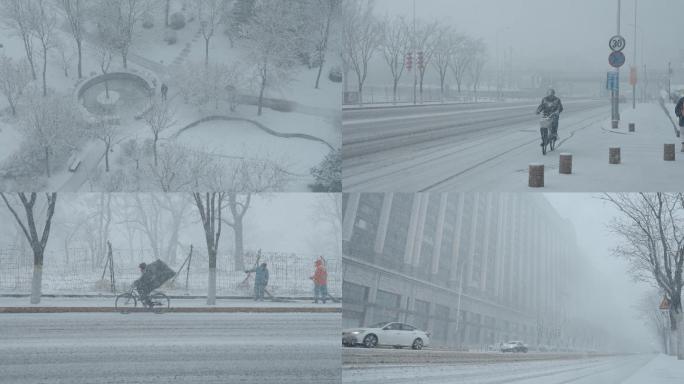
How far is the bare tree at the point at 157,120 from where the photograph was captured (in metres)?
5.38

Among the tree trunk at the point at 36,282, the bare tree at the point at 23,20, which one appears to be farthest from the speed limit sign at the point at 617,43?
the tree trunk at the point at 36,282

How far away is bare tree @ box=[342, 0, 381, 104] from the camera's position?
5512 mm

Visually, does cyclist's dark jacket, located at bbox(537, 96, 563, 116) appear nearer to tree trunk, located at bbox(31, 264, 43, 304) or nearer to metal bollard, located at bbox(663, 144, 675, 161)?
metal bollard, located at bbox(663, 144, 675, 161)

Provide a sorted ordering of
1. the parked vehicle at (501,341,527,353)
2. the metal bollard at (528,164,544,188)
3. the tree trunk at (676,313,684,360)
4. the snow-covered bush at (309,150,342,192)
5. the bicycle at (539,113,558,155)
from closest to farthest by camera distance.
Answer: the metal bollard at (528,164,544,188)
the bicycle at (539,113,558,155)
the snow-covered bush at (309,150,342,192)
the parked vehicle at (501,341,527,353)
the tree trunk at (676,313,684,360)

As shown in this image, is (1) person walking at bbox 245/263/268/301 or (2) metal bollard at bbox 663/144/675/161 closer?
(2) metal bollard at bbox 663/144/675/161

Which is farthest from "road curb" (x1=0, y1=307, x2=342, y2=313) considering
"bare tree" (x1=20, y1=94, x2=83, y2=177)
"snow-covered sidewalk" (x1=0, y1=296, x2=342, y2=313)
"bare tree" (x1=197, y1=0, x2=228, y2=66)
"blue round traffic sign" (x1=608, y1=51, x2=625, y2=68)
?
"blue round traffic sign" (x1=608, y1=51, x2=625, y2=68)

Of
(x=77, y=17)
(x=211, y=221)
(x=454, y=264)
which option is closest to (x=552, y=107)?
(x=454, y=264)

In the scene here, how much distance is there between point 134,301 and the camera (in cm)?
554

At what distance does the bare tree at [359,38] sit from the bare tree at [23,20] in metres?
2.30

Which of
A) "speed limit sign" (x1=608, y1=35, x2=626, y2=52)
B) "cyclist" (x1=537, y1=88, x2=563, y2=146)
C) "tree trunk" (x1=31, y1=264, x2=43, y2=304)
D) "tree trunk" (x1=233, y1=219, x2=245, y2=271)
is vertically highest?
"speed limit sign" (x1=608, y1=35, x2=626, y2=52)

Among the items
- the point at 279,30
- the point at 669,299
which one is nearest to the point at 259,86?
the point at 279,30

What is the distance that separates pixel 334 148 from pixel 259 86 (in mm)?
737

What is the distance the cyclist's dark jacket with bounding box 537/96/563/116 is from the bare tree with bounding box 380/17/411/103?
3.50 feet

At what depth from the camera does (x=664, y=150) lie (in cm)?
530
